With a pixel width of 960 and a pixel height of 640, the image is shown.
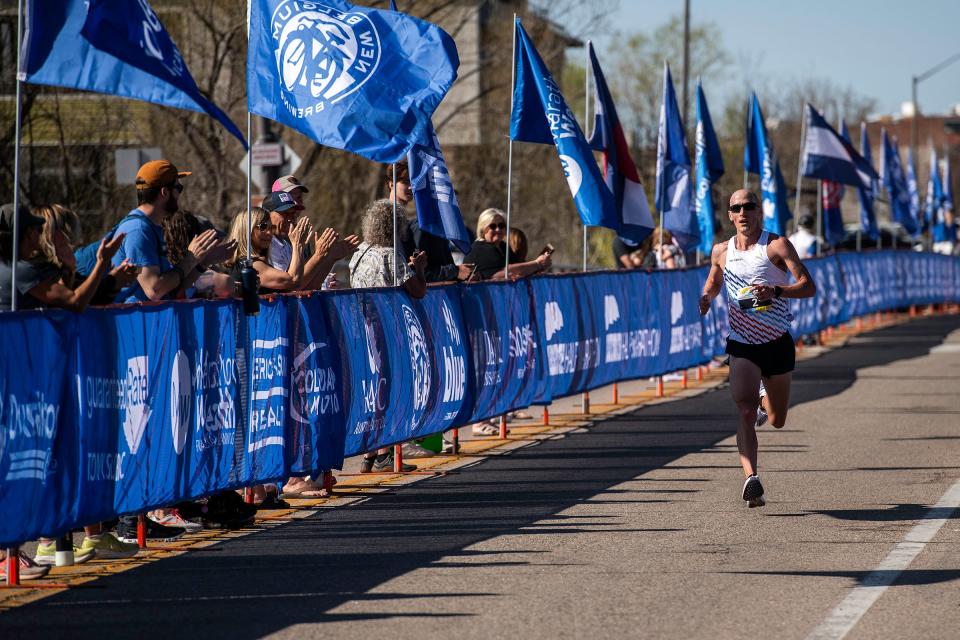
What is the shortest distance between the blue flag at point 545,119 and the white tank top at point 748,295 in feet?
15.1

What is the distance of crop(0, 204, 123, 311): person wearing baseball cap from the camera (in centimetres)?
818

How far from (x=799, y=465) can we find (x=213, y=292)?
4784mm

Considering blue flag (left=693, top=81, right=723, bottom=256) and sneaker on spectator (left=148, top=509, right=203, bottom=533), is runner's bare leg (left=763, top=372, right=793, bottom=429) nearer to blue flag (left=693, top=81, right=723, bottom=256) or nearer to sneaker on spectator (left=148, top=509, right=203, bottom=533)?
sneaker on spectator (left=148, top=509, right=203, bottom=533)

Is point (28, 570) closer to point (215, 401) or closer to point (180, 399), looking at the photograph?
point (180, 399)

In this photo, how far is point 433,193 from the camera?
42.3ft

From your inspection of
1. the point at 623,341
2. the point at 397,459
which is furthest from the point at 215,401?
the point at 623,341

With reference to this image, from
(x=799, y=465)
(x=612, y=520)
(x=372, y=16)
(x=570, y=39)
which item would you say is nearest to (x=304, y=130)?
(x=372, y=16)

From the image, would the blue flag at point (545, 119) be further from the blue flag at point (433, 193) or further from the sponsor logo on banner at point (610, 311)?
the blue flag at point (433, 193)

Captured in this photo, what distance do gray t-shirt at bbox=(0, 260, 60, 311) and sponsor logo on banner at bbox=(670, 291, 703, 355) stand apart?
11.8 m

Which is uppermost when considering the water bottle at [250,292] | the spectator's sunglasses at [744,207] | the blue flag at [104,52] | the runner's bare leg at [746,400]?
the blue flag at [104,52]

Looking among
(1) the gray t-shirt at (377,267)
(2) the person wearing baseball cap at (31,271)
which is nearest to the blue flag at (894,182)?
(1) the gray t-shirt at (377,267)

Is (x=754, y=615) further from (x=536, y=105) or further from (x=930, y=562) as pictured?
(x=536, y=105)

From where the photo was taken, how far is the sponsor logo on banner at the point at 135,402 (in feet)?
27.8

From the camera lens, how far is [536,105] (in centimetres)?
1566
